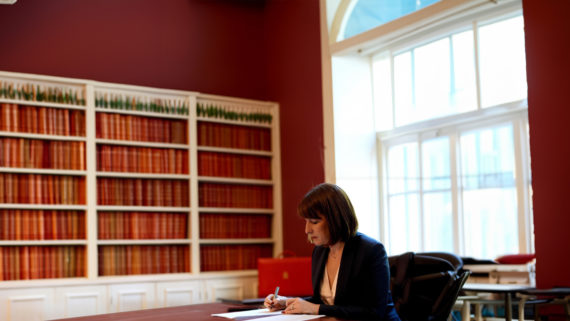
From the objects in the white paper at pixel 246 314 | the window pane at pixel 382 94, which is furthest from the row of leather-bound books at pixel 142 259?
the white paper at pixel 246 314

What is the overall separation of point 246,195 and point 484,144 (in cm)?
A: 243

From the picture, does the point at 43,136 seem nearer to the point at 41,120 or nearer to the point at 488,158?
the point at 41,120

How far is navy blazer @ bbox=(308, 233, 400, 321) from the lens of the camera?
2879mm

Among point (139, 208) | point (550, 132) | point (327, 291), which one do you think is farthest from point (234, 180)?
point (327, 291)

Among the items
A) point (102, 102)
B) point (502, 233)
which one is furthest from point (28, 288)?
point (502, 233)

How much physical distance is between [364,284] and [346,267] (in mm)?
112

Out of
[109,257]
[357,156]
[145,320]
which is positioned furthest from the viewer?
[357,156]

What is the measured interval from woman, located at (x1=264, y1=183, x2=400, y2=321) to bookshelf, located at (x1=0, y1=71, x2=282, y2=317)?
125 inches

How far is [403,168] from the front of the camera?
6277 mm

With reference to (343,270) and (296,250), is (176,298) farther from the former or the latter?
(343,270)

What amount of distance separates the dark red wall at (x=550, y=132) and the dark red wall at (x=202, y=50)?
2.27m

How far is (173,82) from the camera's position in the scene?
261 inches

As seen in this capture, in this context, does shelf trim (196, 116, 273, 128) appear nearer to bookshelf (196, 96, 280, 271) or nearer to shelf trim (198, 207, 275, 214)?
bookshelf (196, 96, 280, 271)

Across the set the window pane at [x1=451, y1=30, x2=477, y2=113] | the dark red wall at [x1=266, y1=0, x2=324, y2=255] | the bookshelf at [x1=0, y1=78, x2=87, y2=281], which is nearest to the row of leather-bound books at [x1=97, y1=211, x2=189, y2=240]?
the bookshelf at [x1=0, y1=78, x2=87, y2=281]
